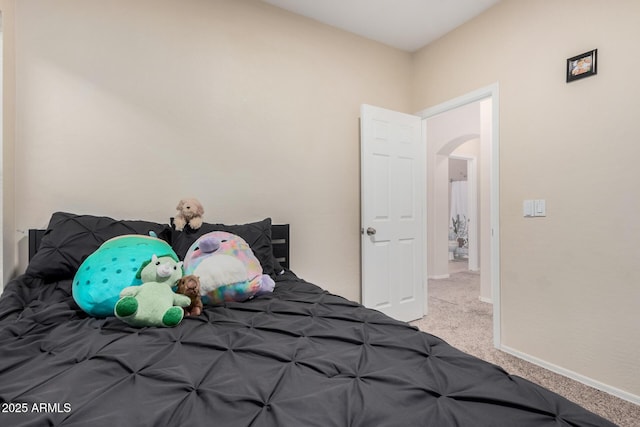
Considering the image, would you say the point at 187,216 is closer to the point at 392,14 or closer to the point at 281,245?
the point at 281,245

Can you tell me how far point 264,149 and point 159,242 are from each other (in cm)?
122

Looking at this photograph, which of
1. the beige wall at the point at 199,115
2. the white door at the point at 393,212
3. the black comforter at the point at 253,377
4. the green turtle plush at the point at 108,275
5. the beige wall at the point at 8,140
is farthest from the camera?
the white door at the point at 393,212

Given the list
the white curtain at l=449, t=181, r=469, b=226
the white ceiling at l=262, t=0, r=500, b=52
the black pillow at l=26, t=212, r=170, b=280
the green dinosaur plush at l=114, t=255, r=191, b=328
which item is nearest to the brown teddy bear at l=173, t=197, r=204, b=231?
the black pillow at l=26, t=212, r=170, b=280

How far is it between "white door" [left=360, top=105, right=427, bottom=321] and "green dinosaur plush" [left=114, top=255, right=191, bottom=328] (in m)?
1.86

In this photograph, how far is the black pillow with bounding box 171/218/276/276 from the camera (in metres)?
1.87

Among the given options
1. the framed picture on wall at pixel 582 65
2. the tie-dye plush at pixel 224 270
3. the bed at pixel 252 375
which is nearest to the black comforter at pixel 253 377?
the bed at pixel 252 375

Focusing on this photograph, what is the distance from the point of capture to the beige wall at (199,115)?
1.89m

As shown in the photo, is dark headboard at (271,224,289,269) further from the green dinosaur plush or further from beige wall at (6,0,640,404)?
the green dinosaur plush

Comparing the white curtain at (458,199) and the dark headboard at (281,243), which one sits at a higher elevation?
the white curtain at (458,199)

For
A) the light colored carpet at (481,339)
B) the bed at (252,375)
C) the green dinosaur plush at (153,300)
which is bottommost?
the light colored carpet at (481,339)

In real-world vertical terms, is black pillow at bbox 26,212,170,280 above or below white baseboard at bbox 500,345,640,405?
above

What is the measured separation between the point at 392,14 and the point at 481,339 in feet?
9.41

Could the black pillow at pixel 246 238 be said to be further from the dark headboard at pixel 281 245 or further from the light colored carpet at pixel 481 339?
the light colored carpet at pixel 481 339

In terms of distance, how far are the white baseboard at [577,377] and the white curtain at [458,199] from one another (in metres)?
5.72
